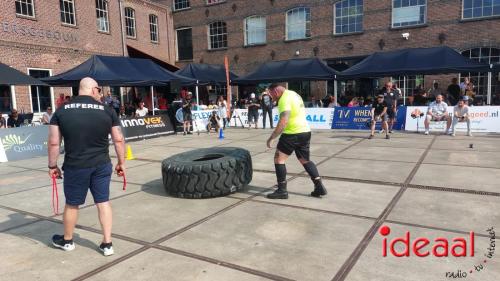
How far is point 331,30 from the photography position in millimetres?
23094

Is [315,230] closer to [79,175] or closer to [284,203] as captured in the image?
[284,203]

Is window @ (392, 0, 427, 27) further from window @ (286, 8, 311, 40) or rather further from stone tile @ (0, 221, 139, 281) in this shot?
stone tile @ (0, 221, 139, 281)

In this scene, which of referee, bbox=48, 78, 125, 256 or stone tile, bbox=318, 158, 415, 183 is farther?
stone tile, bbox=318, 158, 415, 183

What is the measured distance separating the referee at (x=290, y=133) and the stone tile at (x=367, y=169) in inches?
66.3

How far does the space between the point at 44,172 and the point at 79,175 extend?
5.68 meters

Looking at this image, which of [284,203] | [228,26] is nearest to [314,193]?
[284,203]

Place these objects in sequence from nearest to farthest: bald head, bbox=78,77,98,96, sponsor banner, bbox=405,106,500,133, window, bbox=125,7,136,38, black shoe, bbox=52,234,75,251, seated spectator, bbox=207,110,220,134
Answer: bald head, bbox=78,77,98,96
black shoe, bbox=52,234,75,251
sponsor banner, bbox=405,106,500,133
seated spectator, bbox=207,110,220,134
window, bbox=125,7,136,38

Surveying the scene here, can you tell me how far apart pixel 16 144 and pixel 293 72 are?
1187cm

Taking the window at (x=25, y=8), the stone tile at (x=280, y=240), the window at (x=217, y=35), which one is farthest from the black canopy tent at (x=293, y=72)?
the stone tile at (x=280, y=240)

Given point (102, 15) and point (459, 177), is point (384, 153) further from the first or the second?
point (102, 15)

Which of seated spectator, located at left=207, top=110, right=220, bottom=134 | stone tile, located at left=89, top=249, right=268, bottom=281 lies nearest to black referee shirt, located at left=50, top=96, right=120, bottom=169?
stone tile, located at left=89, top=249, right=268, bottom=281

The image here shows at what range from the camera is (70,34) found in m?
21.0

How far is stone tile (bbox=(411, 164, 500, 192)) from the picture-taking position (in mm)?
6203

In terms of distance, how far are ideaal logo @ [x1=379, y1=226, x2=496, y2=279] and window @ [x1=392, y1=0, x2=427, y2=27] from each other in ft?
63.4
